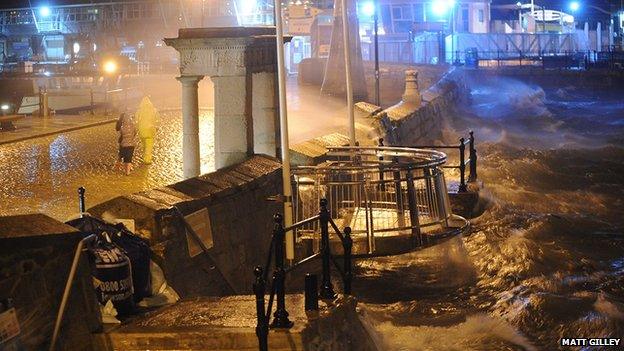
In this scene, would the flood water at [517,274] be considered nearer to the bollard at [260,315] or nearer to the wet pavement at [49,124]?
the bollard at [260,315]

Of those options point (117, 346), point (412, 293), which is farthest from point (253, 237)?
point (117, 346)

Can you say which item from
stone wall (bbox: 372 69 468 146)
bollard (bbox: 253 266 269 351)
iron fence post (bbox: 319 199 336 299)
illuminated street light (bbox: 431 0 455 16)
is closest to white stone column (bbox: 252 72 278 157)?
iron fence post (bbox: 319 199 336 299)

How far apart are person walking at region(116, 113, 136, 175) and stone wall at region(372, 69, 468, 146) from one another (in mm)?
6169

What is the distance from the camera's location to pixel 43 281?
527 cm

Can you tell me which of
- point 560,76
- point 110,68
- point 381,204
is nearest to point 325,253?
point 381,204

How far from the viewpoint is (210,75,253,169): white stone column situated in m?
10.3


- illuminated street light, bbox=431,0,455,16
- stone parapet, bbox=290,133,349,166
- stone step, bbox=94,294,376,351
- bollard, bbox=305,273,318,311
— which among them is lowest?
stone step, bbox=94,294,376,351

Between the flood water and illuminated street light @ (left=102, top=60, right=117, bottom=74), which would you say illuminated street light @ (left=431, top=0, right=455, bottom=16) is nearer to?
illuminated street light @ (left=102, top=60, right=117, bottom=74)

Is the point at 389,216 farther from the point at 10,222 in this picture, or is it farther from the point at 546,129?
the point at 546,129

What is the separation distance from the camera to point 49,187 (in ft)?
39.6

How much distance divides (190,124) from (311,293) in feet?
18.2

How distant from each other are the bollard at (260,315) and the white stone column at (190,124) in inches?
235

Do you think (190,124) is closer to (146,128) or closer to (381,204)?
(381,204)

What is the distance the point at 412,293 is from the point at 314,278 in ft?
14.9
